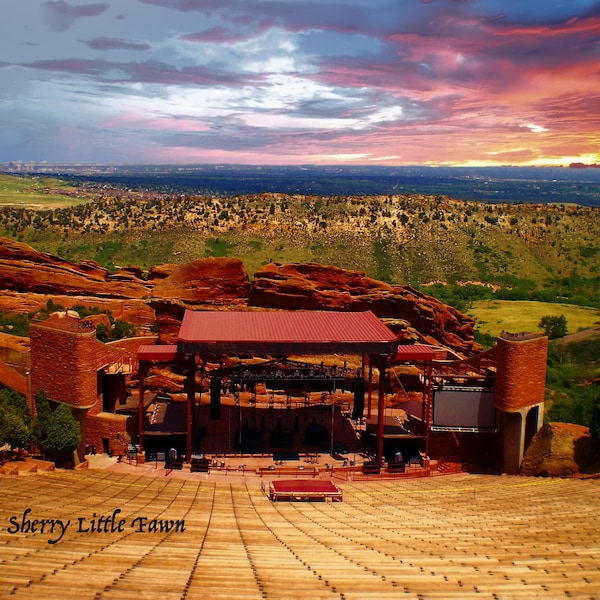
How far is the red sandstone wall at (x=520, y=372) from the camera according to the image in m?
29.7

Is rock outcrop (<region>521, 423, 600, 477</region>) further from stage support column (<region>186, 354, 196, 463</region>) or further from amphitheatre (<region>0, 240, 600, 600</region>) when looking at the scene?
stage support column (<region>186, 354, 196, 463</region>)

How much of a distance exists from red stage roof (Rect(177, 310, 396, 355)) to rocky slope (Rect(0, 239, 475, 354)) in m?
8.46

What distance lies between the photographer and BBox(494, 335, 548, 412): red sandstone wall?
29.7 metres

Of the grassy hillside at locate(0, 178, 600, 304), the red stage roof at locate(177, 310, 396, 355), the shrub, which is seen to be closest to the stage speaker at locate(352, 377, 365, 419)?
the red stage roof at locate(177, 310, 396, 355)

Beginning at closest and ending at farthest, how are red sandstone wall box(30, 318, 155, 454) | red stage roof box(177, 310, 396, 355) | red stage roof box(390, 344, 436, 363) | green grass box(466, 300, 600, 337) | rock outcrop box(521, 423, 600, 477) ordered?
rock outcrop box(521, 423, 600, 477), red stage roof box(177, 310, 396, 355), red sandstone wall box(30, 318, 155, 454), red stage roof box(390, 344, 436, 363), green grass box(466, 300, 600, 337)

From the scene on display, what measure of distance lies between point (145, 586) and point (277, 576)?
2.61m

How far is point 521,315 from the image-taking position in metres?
69.1

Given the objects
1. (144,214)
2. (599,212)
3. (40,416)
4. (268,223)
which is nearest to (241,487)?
(40,416)

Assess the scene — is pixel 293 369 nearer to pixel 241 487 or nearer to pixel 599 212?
pixel 241 487

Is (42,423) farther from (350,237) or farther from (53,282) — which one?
(350,237)

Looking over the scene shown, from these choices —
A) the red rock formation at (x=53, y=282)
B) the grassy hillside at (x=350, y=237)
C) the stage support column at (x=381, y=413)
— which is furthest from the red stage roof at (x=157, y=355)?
the grassy hillside at (x=350, y=237)

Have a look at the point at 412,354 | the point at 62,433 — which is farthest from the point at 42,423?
the point at 412,354

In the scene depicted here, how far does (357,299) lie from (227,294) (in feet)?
29.7

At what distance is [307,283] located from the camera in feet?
143
